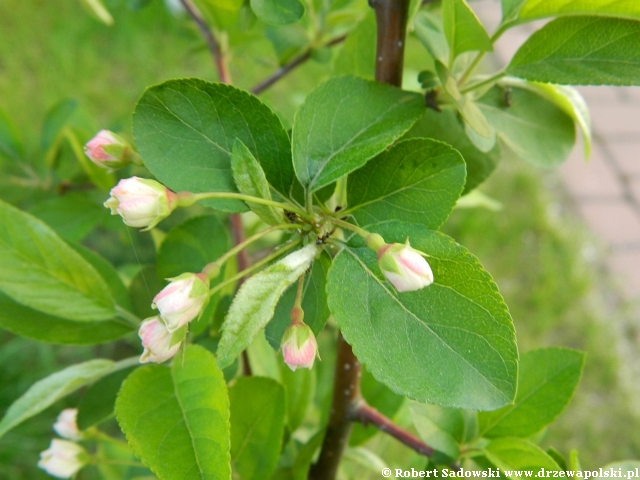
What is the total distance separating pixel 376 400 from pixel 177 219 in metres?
0.38

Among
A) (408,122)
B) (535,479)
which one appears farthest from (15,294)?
(535,479)

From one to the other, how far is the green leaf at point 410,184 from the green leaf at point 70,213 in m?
0.43

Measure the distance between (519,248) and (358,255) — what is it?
1555 millimetres

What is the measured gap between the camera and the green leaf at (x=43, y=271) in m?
0.47

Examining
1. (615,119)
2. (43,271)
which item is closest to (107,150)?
(43,271)

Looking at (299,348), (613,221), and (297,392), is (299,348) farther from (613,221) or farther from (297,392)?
(613,221)

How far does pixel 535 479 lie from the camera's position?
0.46m

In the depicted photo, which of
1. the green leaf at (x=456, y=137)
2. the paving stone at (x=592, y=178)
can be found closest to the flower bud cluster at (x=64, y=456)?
the green leaf at (x=456, y=137)

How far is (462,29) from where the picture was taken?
0.41 metres

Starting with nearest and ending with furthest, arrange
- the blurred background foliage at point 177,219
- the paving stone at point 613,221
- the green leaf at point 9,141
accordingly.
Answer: the green leaf at point 9,141, the blurred background foliage at point 177,219, the paving stone at point 613,221

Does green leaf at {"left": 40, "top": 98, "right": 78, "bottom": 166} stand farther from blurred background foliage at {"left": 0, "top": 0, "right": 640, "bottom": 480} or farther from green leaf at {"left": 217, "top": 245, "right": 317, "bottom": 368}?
green leaf at {"left": 217, "top": 245, "right": 317, "bottom": 368}

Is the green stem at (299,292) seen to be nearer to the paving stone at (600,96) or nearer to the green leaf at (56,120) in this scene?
the green leaf at (56,120)

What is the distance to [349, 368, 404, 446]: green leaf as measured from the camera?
676 mm

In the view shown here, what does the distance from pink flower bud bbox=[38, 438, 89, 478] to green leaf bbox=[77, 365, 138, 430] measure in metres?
0.13
